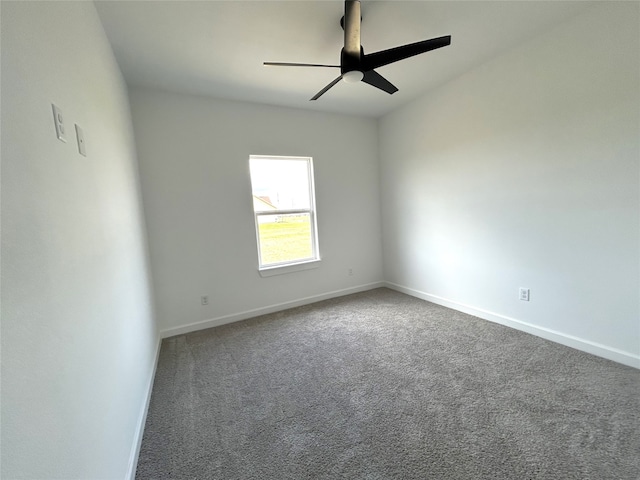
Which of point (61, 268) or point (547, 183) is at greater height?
point (547, 183)

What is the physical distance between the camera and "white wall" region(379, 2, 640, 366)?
76.9 inches

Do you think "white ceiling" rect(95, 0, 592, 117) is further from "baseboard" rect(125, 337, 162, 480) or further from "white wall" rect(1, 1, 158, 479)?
"baseboard" rect(125, 337, 162, 480)

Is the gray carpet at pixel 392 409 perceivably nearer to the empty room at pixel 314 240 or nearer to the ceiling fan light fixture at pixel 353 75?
the empty room at pixel 314 240

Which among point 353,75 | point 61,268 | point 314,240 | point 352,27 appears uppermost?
point 352,27

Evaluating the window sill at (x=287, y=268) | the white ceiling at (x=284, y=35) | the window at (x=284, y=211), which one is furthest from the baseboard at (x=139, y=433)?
the white ceiling at (x=284, y=35)

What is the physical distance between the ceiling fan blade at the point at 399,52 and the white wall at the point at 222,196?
1824mm

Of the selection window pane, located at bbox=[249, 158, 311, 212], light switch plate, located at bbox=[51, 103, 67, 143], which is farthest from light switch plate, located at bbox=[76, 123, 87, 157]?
window pane, located at bbox=[249, 158, 311, 212]

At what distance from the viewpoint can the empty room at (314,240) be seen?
3.05 feet

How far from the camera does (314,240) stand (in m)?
3.84

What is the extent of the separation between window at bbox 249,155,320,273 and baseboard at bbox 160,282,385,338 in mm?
507

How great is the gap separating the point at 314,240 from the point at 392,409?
2.44 meters

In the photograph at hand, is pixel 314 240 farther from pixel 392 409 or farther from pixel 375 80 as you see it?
pixel 392 409

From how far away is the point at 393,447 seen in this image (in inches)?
57.2

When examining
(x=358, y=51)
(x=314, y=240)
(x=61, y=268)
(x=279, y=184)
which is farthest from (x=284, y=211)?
(x=61, y=268)
